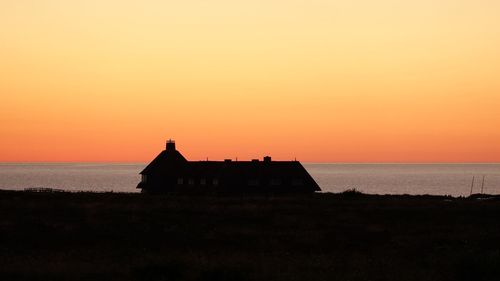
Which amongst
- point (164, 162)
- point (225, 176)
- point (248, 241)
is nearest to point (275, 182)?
point (225, 176)

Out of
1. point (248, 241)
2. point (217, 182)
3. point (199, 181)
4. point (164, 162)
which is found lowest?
point (248, 241)

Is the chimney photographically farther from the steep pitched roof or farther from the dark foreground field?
the dark foreground field

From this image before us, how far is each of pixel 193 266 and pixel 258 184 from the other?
62056mm

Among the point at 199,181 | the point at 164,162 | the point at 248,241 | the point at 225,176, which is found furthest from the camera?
the point at 164,162

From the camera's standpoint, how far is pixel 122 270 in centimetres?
2391

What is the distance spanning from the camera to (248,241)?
34500 millimetres

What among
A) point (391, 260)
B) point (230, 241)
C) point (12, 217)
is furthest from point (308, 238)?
point (12, 217)

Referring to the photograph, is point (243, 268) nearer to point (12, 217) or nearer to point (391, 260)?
point (391, 260)

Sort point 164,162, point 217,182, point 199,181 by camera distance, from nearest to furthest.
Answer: point 217,182
point 199,181
point 164,162

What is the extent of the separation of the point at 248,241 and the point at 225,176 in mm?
51405

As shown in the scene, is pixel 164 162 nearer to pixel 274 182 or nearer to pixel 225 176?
pixel 225 176

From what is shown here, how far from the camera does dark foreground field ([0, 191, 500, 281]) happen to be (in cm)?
2377

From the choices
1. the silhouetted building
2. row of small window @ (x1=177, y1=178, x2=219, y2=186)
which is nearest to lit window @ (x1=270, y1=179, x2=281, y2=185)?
the silhouetted building

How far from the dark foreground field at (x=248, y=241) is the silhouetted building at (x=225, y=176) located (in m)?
29.2
